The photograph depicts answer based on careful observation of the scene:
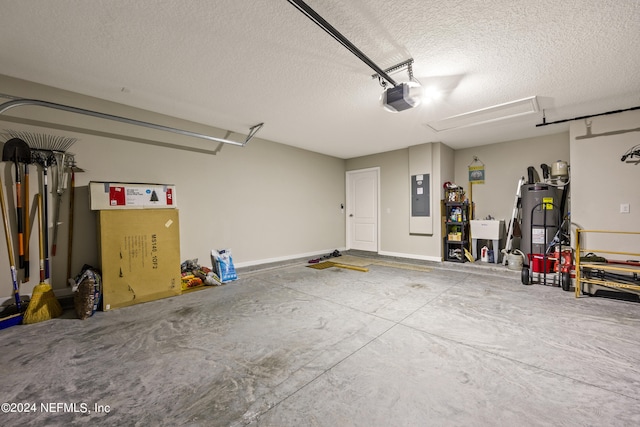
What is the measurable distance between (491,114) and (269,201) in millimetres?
4333

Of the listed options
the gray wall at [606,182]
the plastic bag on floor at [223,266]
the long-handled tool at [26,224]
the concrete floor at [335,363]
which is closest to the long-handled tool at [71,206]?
the long-handled tool at [26,224]

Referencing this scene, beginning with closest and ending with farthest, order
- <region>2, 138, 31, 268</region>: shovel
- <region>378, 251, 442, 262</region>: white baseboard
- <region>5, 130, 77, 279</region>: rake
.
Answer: <region>2, 138, 31, 268</region>: shovel, <region>5, 130, 77, 279</region>: rake, <region>378, 251, 442, 262</region>: white baseboard

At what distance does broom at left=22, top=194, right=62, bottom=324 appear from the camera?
2.64 metres

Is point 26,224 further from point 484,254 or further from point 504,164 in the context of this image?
point 504,164

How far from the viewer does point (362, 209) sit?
6.99 m

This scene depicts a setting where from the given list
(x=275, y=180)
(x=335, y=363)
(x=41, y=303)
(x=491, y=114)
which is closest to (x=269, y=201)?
(x=275, y=180)

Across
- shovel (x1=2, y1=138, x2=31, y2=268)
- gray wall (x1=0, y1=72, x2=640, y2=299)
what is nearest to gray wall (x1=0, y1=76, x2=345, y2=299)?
gray wall (x1=0, y1=72, x2=640, y2=299)

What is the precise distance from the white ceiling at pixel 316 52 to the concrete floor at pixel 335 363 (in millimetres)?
2711

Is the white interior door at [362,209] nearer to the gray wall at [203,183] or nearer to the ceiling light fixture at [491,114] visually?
the gray wall at [203,183]

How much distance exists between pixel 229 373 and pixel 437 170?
5440mm

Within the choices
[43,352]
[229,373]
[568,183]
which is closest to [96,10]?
[43,352]

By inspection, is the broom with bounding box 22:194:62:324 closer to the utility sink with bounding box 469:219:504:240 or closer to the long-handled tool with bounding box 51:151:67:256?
the long-handled tool with bounding box 51:151:67:256


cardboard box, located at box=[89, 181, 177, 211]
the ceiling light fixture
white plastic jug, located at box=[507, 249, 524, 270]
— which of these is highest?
the ceiling light fixture

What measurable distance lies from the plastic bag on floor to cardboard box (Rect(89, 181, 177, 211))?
113 centimetres
